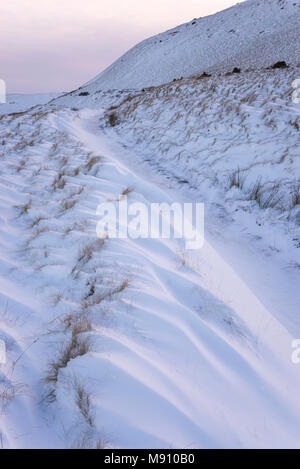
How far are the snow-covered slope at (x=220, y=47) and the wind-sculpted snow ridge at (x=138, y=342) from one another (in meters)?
25.2

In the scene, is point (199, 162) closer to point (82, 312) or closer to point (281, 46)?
point (82, 312)

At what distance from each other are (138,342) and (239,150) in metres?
4.32

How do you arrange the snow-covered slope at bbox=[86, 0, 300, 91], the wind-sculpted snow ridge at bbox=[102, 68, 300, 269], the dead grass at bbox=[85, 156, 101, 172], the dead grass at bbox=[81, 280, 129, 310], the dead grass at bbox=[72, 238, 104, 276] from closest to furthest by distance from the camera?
the dead grass at bbox=[81, 280, 129, 310] < the dead grass at bbox=[72, 238, 104, 276] < the wind-sculpted snow ridge at bbox=[102, 68, 300, 269] < the dead grass at bbox=[85, 156, 101, 172] < the snow-covered slope at bbox=[86, 0, 300, 91]

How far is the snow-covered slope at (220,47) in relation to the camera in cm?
2567

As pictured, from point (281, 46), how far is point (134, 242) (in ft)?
102

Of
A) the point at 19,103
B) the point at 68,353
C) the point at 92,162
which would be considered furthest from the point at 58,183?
the point at 19,103

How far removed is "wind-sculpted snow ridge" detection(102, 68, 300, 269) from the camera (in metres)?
3.47

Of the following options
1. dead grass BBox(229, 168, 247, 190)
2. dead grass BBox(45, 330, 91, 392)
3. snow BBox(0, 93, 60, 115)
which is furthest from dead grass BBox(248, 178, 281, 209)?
snow BBox(0, 93, 60, 115)

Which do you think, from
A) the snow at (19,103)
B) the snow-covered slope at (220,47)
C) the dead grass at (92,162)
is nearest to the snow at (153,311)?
the dead grass at (92,162)

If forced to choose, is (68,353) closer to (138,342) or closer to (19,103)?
(138,342)

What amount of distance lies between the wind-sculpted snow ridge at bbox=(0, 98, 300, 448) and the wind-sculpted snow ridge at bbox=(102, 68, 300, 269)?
1.99ft

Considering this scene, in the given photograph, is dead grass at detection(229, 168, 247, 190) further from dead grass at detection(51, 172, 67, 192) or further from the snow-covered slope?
the snow-covered slope

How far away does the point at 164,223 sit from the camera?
3.27 metres

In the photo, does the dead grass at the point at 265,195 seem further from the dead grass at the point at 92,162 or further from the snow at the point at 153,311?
the dead grass at the point at 92,162
